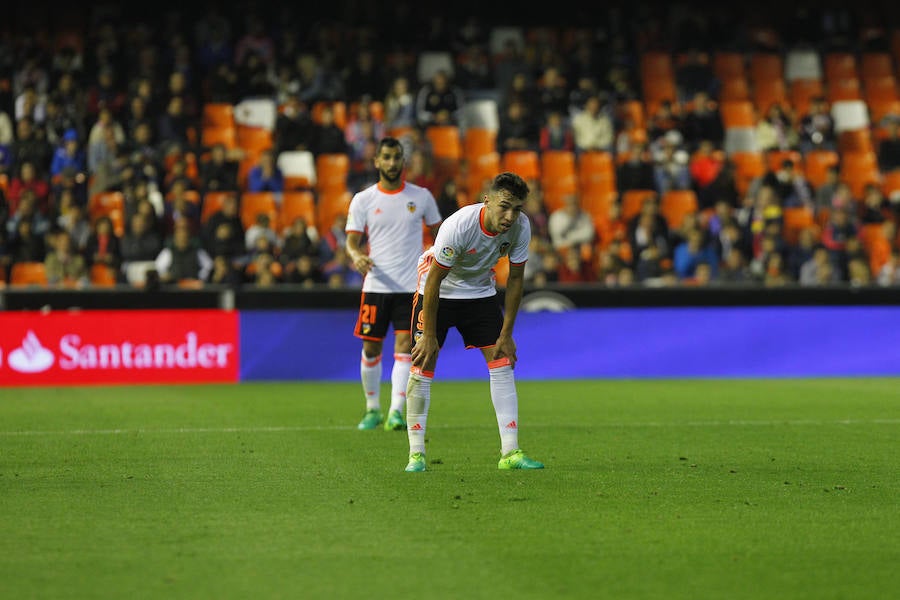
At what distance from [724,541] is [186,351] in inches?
431

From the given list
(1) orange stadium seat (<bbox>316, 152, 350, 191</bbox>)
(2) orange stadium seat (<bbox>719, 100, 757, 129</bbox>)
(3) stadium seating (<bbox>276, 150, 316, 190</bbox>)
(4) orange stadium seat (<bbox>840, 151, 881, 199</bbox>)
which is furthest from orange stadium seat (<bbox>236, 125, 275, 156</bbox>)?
(4) orange stadium seat (<bbox>840, 151, 881, 199</bbox>)

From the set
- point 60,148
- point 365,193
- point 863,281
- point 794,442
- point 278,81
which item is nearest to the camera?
point 794,442

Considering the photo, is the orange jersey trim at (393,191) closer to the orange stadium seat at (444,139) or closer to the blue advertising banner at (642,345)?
the blue advertising banner at (642,345)

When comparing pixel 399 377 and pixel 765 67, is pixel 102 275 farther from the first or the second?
pixel 765 67

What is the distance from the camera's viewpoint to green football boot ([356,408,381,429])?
1155 centimetres

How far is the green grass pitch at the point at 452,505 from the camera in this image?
5.70 metres

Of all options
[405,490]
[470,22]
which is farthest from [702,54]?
[405,490]

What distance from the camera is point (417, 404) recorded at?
8.78 metres

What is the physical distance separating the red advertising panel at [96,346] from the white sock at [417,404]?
8095mm

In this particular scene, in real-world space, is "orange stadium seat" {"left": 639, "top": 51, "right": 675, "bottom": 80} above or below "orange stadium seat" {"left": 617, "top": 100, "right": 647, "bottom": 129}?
above

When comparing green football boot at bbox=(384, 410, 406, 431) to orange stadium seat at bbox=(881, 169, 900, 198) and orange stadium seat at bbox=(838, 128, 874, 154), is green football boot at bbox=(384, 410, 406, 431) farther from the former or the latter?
orange stadium seat at bbox=(838, 128, 874, 154)

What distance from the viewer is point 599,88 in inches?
965

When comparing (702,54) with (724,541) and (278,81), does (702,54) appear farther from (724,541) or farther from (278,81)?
(724,541)

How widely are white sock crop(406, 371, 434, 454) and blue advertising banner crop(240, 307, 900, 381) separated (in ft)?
26.7
